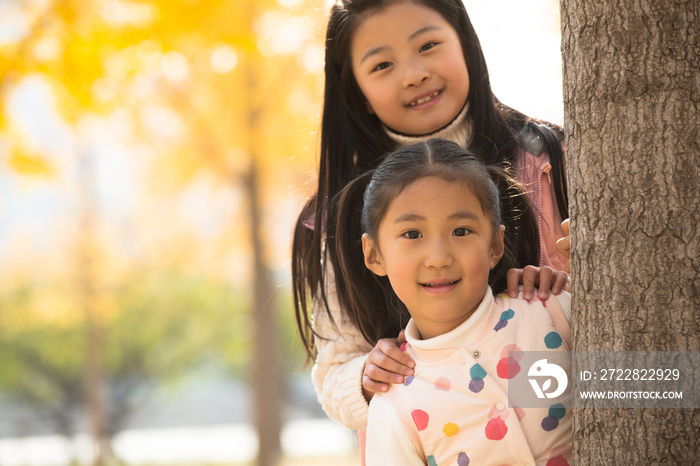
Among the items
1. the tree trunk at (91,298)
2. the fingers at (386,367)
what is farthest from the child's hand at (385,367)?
the tree trunk at (91,298)

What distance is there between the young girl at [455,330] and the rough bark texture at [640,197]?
0.25 metres

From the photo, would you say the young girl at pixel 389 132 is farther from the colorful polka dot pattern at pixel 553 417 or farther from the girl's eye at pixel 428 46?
the colorful polka dot pattern at pixel 553 417

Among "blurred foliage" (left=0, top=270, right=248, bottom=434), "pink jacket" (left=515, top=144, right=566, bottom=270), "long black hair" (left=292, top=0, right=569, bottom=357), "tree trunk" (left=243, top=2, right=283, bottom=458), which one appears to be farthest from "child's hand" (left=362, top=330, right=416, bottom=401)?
"blurred foliage" (left=0, top=270, right=248, bottom=434)

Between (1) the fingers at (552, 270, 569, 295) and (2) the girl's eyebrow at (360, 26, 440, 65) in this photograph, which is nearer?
(1) the fingers at (552, 270, 569, 295)

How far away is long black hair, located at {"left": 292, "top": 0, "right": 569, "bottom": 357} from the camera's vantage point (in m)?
2.21

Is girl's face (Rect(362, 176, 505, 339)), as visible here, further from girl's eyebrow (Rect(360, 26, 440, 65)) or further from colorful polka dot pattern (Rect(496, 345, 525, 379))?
girl's eyebrow (Rect(360, 26, 440, 65))

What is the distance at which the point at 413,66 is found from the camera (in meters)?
2.16

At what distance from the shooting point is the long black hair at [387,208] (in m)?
1.76

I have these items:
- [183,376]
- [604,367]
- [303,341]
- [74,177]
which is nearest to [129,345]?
[183,376]

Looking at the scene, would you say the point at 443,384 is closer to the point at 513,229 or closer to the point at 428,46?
the point at 513,229

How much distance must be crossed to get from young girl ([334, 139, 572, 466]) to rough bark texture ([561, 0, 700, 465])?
25 centimetres

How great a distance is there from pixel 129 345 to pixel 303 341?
1898cm

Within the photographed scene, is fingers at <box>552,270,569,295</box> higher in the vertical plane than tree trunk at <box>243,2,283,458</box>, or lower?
higher

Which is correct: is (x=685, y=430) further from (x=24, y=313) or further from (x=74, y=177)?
(x=24, y=313)
